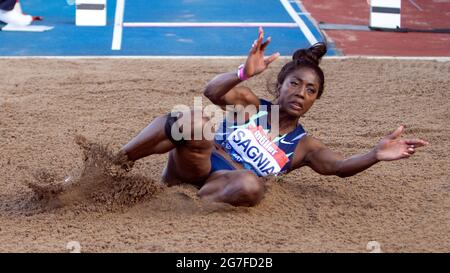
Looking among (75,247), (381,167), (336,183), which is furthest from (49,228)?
(381,167)

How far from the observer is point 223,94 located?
3857 millimetres

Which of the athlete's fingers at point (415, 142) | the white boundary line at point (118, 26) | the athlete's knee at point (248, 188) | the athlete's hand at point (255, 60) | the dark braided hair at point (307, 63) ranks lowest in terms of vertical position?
the white boundary line at point (118, 26)

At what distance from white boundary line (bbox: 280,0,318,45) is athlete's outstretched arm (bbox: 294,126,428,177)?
151 inches

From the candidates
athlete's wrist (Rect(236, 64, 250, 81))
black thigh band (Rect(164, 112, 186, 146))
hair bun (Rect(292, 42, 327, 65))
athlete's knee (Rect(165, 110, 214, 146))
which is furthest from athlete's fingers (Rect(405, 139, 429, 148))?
black thigh band (Rect(164, 112, 186, 146))

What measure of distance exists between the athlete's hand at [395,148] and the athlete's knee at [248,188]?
57 centimetres

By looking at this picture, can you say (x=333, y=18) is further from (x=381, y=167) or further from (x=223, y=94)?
(x=223, y=94)

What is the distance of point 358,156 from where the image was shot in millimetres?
3887

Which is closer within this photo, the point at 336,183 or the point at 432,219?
the point at 432,219

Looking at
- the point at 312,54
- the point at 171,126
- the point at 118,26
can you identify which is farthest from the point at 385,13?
the point at 171,126

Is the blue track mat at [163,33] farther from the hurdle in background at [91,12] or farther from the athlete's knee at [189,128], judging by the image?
the athlete's knee at [189,128]

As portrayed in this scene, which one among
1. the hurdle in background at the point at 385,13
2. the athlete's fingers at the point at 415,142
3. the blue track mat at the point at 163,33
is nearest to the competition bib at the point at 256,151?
the athlete's fingers at the point at 415,142

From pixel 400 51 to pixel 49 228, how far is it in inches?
190

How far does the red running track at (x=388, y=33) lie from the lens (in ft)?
25.0

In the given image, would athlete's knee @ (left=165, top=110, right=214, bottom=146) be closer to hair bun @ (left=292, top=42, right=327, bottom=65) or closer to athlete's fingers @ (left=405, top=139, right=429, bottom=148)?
hair bun @ (left=292, top=42, right=327, bottom=65)
